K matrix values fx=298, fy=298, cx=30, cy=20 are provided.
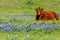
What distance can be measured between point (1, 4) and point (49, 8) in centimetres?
500

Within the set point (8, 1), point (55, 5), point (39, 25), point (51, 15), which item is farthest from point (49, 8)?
point (39, 25)

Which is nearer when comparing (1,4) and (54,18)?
(54,18)

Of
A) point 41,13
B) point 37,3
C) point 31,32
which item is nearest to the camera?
point 31,32

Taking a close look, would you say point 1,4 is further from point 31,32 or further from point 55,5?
point 31,32

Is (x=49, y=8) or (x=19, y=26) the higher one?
(x=19, y=26)

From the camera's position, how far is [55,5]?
30359 mm

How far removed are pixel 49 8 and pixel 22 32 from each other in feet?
54.9

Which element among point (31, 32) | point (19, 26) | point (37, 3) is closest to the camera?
point (31, 32)

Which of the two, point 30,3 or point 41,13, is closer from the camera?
point 41,13

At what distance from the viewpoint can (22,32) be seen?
12773 millimetres

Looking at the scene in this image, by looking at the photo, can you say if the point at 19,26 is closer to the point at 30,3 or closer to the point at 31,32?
the point at 31,32

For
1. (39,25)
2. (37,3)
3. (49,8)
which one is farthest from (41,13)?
(37,3)

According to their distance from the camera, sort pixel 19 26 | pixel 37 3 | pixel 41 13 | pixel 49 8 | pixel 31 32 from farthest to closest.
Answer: pixel 37 3, pixel 49 8, pixel 41 13, pixel 19 26, pixel 31 32

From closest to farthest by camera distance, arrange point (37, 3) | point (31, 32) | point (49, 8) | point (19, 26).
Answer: point (31, 32) → point (19, 26) → point (49, 8) → point (37, 3)
